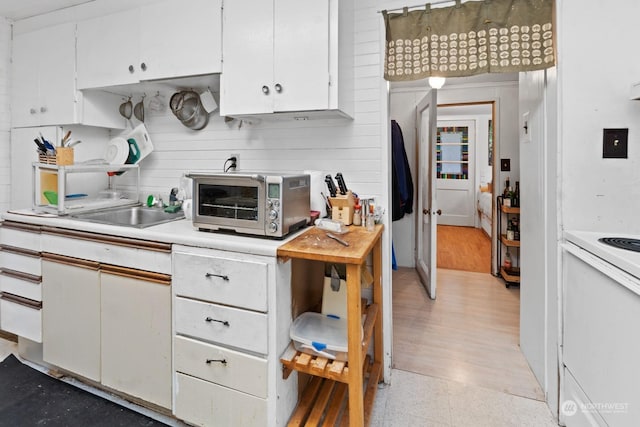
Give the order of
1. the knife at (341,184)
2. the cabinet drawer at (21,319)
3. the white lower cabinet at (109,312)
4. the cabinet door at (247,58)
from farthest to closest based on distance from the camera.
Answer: the cabinet drawer at (21,319) < the knife at (341,184) < the cabinet door at (247,58) < the white lower cabinet at (109,312)

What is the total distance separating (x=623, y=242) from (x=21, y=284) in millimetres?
3131

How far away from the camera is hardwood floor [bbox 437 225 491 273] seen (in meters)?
4.27

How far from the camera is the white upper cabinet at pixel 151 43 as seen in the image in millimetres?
1852

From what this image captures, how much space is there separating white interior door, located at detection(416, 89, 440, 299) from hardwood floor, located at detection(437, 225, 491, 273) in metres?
0.88

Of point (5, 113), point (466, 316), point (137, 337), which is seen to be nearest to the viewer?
point (137, 337)

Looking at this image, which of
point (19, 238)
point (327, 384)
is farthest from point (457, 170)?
point (19, 238)

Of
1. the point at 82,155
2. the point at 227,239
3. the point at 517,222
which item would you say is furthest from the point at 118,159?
the point at 517,222

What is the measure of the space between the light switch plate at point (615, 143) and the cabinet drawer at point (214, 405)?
190cm

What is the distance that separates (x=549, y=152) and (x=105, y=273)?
7.76ft

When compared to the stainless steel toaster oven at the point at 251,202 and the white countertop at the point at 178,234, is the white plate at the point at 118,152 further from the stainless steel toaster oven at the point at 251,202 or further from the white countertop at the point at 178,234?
the stainless steel toaster oven at the point at 251,202

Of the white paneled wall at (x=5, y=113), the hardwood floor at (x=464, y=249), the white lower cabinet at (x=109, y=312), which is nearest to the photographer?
the white lower cabinet at (x=109, y=312)

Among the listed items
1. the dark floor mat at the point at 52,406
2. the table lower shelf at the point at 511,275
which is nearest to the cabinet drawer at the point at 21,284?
the dark floor mat at the point at 52,406

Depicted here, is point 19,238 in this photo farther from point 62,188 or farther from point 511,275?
point 511,275

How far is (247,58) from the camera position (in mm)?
1767
